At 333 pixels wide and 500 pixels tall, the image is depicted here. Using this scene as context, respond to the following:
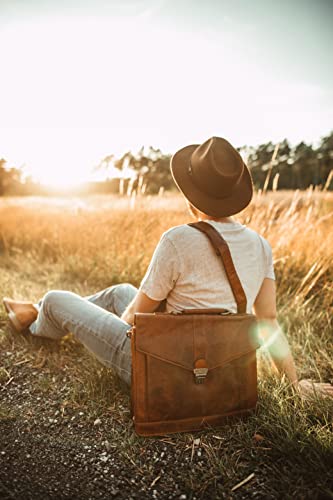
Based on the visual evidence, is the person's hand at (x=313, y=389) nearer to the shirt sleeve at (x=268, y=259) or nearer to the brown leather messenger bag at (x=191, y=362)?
the brown leather messenger bag at (x=191, y=362)

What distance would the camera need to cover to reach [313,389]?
174 centimetres

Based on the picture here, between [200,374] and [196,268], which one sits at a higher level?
[196,268]

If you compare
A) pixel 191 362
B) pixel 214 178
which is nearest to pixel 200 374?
pixel 191 362

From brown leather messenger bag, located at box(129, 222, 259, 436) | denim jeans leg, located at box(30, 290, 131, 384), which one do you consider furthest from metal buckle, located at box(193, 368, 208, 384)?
denim jeans leg, located at box(30, 290, 131, 384)

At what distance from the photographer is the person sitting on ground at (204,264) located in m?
1.48

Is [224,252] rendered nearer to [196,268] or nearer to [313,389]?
[196,268]

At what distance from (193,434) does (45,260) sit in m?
3.48

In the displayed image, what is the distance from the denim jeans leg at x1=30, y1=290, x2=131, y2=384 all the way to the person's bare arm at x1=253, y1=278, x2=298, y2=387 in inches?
25.5

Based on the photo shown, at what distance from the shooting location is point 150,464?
1.46 m

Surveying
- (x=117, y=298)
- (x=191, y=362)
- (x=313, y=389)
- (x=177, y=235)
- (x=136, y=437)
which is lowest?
(x=136, y=437)

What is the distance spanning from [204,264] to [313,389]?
2.70 ft

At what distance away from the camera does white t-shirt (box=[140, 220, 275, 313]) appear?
4.81 ft

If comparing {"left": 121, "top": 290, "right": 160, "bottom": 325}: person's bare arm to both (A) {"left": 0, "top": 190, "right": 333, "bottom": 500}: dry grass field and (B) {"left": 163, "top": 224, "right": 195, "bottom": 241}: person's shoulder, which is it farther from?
(A) {"left": 0, "top": 190, "right": 333, "bottom": 500}: dry grass field

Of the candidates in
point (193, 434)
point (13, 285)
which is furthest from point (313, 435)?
point (13, 285)
